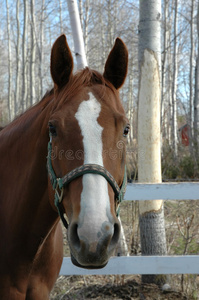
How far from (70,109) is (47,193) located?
0.59 m

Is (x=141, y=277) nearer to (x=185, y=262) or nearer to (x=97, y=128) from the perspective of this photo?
(x=185, y=262)

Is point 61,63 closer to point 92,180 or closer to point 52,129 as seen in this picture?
point 52,129

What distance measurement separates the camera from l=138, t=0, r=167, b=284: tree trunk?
374cm

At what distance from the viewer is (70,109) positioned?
1.71 m

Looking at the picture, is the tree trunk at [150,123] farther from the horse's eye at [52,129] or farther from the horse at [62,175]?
the horse's eye at [52,129]

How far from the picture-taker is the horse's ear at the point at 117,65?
196 cm

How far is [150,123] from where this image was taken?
12.2ft

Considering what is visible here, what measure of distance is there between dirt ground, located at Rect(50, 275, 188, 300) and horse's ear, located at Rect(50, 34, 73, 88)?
2734mm

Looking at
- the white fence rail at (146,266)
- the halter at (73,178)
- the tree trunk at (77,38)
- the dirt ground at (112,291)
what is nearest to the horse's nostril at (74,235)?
the halter at (73,178)

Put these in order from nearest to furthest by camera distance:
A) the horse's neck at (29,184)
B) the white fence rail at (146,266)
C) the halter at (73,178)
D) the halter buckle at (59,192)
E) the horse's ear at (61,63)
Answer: the halter at (73,178)
the halter buckle at (59,192)
the horse's ear at (61,63)
the horse's neck at (29,184)
the white fence rail at (146,266)

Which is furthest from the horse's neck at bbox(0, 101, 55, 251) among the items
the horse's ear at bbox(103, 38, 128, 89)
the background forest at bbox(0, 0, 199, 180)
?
the background forest at bbox(0, 0, 199, 180)

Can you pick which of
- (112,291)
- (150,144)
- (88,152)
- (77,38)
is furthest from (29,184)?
(77,38)

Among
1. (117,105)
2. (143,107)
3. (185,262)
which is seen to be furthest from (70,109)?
(185,262)

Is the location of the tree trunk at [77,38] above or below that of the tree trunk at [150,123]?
above
